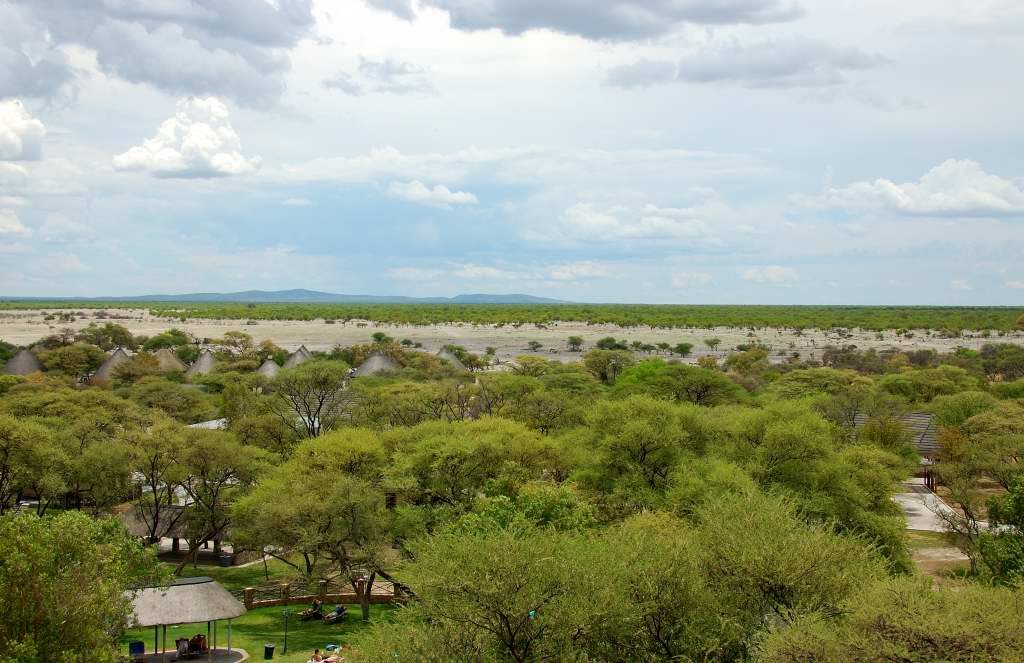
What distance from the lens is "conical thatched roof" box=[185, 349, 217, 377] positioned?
8851cm

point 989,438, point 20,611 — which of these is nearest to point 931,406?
point 989,438

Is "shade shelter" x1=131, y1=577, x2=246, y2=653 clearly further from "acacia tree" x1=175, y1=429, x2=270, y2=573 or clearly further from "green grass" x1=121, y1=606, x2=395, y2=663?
"acacia tree" x1=175, y1=429, x2=270, y2=573

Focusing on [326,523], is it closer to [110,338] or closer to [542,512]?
[542,512]

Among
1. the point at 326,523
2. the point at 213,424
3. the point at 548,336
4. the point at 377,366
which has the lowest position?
the point at 213,424

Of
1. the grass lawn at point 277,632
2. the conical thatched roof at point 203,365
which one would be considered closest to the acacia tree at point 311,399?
the grass lawn at point 277,632

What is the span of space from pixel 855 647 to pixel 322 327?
186 metres

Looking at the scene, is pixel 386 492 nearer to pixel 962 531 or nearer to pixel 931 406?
pixel 962 531

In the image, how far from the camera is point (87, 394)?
50.1m

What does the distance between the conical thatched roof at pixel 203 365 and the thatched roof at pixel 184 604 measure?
6415 centimetres

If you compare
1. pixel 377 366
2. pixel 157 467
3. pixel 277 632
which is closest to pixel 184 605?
pixel 277 632

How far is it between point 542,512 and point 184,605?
33.3 feet

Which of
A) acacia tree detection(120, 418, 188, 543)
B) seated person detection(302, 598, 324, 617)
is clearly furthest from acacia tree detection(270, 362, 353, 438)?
seated person detection(302, 598, 324, 617)

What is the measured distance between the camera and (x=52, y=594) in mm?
16672

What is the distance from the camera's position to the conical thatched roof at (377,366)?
80.3 m
